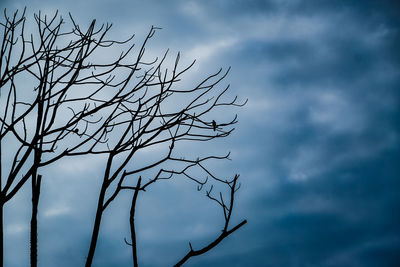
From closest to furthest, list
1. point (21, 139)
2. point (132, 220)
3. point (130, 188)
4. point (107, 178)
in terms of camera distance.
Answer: point (132, 220)
point (107, 178)
point (130, 188)
point (21, 139)

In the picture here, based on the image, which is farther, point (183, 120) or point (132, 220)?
point (183, 120)

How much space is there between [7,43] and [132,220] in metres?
2.02

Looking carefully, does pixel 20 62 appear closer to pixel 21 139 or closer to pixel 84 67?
pixel 84 67

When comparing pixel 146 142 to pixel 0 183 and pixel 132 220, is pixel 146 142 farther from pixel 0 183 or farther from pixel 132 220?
pixel 0 183

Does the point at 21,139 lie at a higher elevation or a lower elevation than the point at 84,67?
lower

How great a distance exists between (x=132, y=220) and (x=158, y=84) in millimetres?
1443

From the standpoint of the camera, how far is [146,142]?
2305 millimetres

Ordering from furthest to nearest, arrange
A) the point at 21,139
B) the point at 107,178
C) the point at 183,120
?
the point at 183,120, the point at 21,139, the point at 107,178

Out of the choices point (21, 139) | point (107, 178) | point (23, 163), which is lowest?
point (107, 178)

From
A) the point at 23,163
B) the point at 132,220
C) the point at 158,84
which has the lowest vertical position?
the point at 132,220

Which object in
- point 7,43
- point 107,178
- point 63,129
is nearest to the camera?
point 107,178

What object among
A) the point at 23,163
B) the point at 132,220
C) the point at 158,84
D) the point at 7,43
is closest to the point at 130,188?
the point at 132,220

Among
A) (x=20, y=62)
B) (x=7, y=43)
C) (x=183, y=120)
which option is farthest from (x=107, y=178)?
(x=7, y=43)

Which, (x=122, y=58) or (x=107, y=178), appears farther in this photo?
(x=122, y=58)
